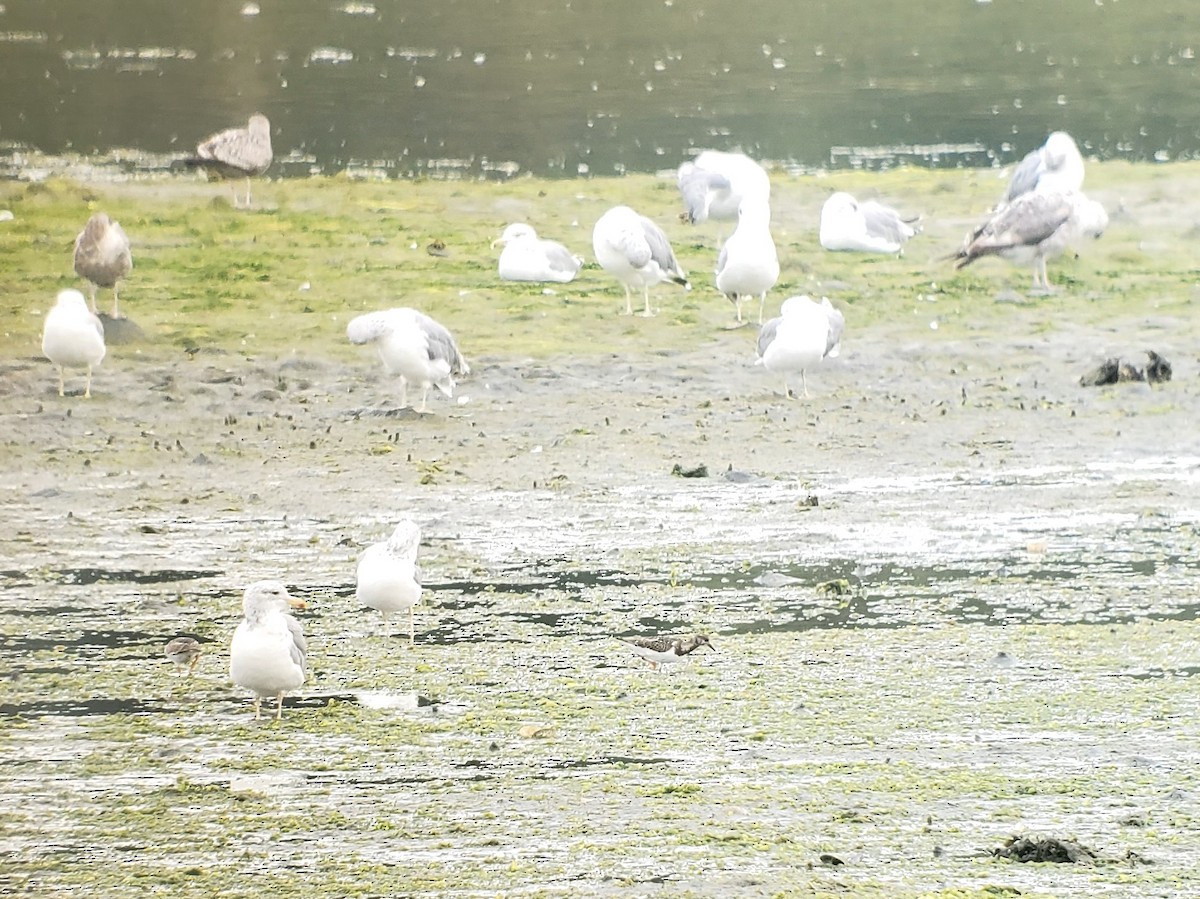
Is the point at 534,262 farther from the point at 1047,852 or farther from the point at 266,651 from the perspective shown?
the point at 1047,852

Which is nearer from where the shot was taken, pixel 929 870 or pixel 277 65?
pixel 929 870

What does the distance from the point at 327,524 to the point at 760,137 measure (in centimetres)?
1344

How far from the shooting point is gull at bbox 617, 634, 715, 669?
22.5 ft

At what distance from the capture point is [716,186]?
583 inches

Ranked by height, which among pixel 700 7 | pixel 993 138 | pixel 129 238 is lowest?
pixel 129 238

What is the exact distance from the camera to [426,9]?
128 ft

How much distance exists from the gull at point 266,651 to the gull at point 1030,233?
8.22 meters

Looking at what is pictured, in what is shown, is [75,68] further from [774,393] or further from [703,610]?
[703,610]

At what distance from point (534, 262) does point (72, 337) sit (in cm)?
374

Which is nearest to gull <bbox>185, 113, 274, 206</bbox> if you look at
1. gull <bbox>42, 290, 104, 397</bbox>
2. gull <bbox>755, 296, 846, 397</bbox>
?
gull <bbox>42, 290, 104, 397</bbox>

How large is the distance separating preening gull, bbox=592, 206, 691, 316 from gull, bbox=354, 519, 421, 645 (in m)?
5.73

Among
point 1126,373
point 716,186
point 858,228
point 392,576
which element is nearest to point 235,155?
point 716,186

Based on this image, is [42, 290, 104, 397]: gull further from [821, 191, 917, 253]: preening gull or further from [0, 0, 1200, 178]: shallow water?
[0, 0, 1200, 178]: shallow water

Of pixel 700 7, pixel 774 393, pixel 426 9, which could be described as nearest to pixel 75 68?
pixel 426 9
